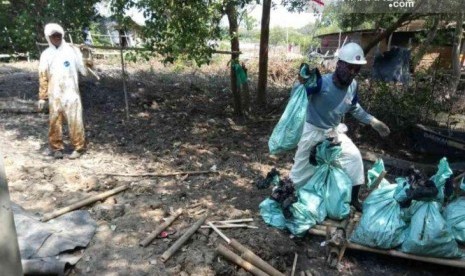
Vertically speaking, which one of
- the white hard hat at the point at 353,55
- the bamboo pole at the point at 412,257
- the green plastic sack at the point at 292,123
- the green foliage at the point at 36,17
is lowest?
the bamboo pole at the point at 412,257

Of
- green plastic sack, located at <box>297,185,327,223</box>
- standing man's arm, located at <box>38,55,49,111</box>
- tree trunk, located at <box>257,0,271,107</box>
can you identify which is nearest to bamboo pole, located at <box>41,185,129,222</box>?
green plastic sack, located at <box>297,185,327,223</box>

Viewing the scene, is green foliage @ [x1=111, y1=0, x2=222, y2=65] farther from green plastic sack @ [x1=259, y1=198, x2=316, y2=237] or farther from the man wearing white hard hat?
green plastic sack @ [x1=259, y1=198, x2=316, y2=237]

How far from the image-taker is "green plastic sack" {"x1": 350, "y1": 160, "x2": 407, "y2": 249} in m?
3.38

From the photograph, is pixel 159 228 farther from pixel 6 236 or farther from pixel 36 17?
pixel 36 17

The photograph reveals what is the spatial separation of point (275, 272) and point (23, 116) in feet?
21.3

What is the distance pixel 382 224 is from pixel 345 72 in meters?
1.37

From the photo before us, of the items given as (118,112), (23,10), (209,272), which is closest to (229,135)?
(118,112)

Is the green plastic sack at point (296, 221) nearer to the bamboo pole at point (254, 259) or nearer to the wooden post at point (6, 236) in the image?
the bamboo pole at point (254, 259)

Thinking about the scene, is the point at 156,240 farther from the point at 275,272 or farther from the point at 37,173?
the point at 37,173

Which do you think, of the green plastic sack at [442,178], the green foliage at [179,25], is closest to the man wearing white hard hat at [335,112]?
the green plastic sack at [442,178]

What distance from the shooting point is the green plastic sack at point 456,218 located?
3.45 m

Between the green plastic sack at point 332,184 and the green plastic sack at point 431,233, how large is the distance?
611mm

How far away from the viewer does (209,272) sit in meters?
3.21

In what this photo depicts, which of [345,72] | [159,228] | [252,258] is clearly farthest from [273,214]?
[345,72]
